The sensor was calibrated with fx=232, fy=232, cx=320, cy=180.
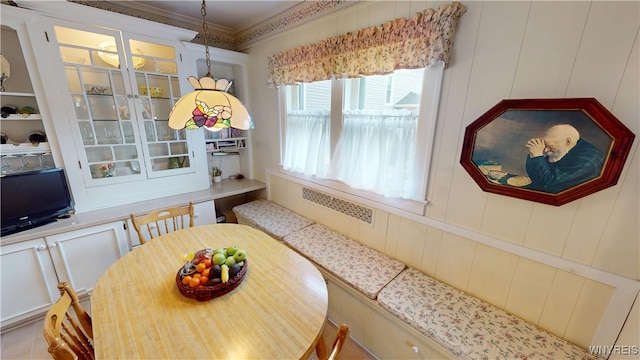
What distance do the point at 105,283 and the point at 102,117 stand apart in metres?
1.62

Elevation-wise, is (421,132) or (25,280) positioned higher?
(421,132)

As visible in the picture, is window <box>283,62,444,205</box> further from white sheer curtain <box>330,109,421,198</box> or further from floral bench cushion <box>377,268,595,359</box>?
floral bench cushion <box>377,268,595,359</box>

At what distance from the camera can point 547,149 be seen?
1111 millimetres

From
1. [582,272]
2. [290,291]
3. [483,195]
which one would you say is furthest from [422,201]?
[290,291]

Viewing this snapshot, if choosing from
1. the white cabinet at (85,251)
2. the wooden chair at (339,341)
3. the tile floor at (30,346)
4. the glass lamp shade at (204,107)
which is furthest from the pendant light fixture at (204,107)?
the tile floor at (30,346)

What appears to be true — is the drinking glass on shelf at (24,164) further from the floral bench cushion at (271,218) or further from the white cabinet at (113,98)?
the floral bench cushion at (271,218)

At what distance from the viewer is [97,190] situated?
2.08m

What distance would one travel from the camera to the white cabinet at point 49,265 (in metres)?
1.67

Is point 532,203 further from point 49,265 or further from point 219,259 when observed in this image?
point 49,265

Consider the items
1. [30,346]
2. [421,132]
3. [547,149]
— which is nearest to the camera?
[547,149]

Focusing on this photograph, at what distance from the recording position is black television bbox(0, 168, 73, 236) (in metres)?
1.64

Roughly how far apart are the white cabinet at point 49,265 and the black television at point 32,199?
17 centimetres

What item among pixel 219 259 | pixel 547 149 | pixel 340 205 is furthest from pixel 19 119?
pixel 547 149

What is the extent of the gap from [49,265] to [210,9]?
102 inches
